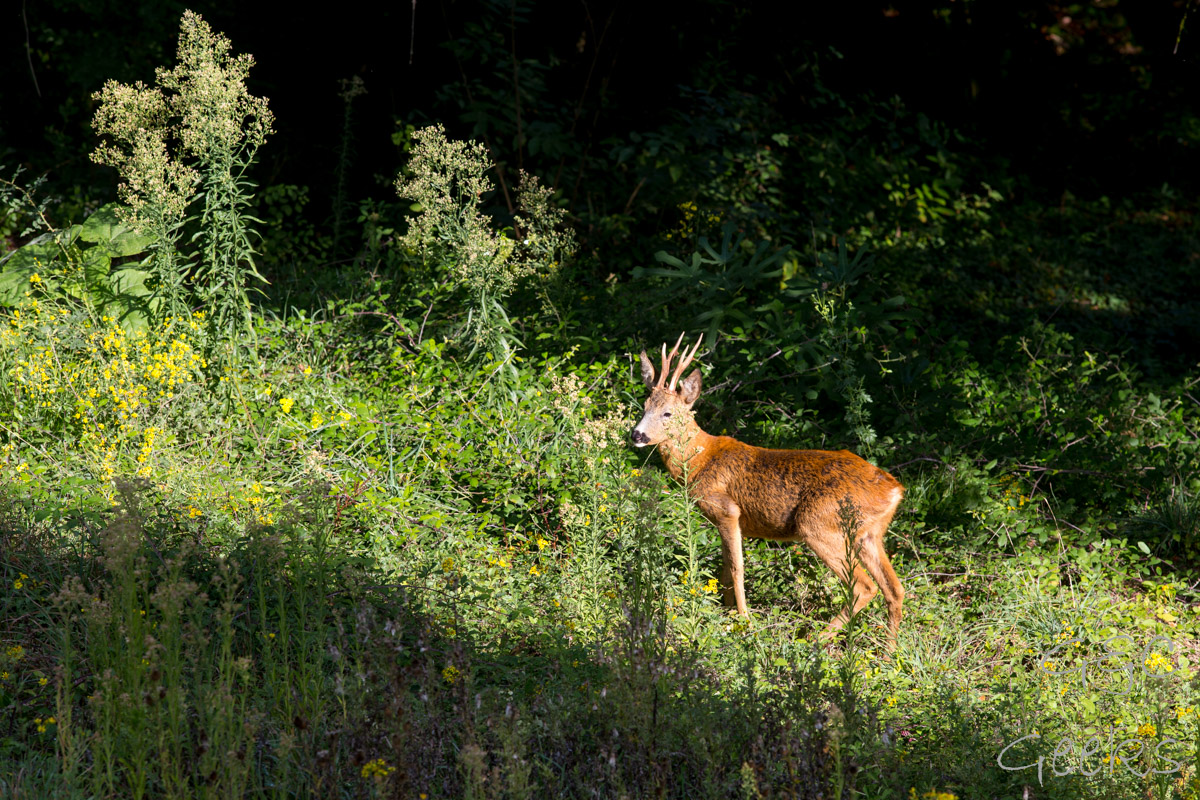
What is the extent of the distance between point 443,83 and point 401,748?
7.76 metres

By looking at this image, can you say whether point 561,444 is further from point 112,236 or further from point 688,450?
point 112,236

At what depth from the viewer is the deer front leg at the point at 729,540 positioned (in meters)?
4.93

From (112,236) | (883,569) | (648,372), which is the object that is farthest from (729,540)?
(112,236)

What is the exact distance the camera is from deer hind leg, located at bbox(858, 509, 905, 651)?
4.68 metres

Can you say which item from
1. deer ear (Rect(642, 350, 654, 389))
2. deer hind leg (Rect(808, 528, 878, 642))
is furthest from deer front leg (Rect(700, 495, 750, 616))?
deer ear (Rect(642, 350, 654, 389))

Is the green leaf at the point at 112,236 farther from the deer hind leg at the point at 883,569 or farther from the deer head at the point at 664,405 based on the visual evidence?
the deer hind leg at the point at 883,569

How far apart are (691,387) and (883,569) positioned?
50.3 inches

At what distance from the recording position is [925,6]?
34.7 ft

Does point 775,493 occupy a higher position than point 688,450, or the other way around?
point 688,450

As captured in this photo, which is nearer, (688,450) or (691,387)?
(688,450)

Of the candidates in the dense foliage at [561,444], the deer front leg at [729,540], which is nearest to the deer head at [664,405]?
the dense foliage at [561,444]

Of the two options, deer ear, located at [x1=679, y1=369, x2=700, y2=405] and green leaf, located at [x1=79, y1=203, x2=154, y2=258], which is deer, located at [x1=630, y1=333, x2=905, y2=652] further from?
green leaf, located at [x1=79, y1=203, x2=154, y2=258]

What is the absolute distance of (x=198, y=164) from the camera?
19.7ft

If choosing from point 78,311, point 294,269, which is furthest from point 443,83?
point 78,311
